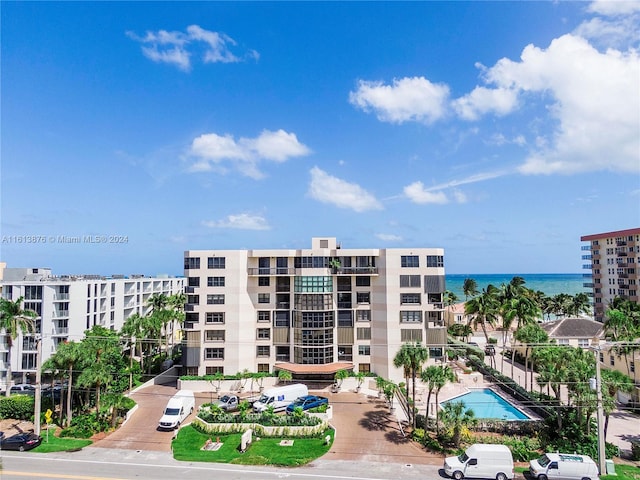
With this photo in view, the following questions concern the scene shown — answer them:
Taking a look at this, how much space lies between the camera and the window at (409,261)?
171 feet

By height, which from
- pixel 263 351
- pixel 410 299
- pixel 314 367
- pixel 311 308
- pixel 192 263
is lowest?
pixel 314 367

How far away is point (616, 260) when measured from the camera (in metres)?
84.4

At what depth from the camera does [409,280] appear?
52.1 metres

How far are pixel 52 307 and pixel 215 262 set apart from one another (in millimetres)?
24857

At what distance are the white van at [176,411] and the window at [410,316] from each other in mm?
27111

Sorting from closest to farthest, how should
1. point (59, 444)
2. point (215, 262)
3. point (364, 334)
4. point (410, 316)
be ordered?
1. point (59, 444)
2. point (410, 316)
3. point (215, 262)
4. point (364, 334)

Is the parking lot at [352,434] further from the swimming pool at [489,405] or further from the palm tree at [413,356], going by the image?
the swimming pool at [489,405]

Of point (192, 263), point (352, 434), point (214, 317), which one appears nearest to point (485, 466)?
point (352, 434)

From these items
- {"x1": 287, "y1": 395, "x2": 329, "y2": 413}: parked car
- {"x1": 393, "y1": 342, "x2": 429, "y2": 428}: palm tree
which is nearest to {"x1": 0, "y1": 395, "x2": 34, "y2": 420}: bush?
{"x1": 287, "y1": 395, "x2": 329, "y2": 413}: parked car

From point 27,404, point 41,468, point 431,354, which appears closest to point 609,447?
point 431,354

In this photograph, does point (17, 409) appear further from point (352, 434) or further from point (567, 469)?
point (567, 469)

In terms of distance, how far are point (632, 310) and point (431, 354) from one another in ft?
105

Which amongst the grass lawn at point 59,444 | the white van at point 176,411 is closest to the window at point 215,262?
the white van at point 176,411

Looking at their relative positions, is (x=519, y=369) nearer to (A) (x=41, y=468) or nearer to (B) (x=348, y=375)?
(B) (x=348, y=375)
